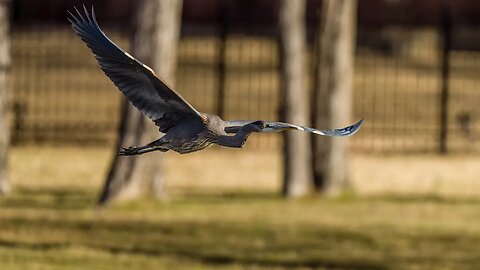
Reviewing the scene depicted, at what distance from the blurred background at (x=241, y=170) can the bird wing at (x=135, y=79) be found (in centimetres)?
586

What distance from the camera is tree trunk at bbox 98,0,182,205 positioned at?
17125mm

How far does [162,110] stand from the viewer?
24.5 feet

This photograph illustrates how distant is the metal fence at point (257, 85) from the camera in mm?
25797

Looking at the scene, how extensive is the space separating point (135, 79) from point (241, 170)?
537 inches

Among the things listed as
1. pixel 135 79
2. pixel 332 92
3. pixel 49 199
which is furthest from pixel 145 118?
pixel 135 79

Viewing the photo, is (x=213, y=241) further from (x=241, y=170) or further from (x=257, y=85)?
(x=257, y=85)

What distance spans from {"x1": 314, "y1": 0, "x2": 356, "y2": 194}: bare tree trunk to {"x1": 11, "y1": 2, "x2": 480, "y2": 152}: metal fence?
5.79 meters

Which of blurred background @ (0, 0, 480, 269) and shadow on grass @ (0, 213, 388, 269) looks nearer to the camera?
shadow on grass @ (0, 213, 388, 269)

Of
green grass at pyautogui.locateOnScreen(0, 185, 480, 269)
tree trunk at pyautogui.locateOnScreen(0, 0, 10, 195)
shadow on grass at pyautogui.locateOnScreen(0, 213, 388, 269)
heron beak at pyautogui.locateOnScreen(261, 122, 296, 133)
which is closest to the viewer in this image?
heron beak at pyautogui.locateOnScreen(261, 122, 296, 133)

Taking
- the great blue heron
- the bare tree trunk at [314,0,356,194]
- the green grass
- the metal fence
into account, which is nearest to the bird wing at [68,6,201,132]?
the great blue heron

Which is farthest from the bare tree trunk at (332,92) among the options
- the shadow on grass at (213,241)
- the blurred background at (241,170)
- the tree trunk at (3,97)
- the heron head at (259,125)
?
the heron head at (259,125)

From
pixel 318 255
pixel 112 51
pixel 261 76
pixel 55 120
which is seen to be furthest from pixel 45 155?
pixel 112 51

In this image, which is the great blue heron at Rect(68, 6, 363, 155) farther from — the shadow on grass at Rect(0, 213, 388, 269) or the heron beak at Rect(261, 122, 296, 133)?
the shadow on grass at Rect(0, 213, 388, 269)

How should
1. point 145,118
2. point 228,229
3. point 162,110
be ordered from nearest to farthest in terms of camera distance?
point 162,110 → point 228,229 → point 145,118
